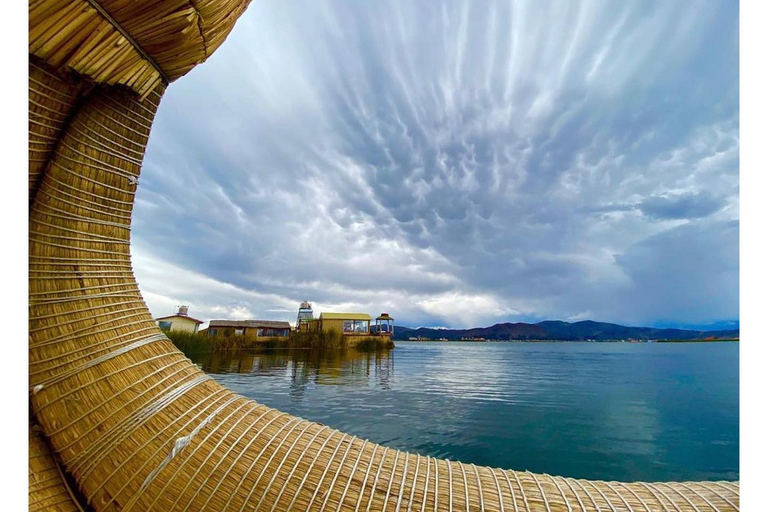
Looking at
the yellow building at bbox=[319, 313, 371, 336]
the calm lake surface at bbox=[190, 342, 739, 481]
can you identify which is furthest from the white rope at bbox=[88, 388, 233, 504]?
the yellow building at bbox=[319, 313, 371, 336]

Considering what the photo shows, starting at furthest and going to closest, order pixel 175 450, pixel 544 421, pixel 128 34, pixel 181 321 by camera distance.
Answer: pixel 181 321 → pixel 544 421 → pixel 175 450 → pixel 128 34

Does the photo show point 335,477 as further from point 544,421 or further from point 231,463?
point 544,421

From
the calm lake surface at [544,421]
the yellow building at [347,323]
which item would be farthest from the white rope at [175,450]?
the yellow building at [347,323]

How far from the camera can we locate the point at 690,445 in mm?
4965

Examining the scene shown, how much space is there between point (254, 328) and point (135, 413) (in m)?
30.9

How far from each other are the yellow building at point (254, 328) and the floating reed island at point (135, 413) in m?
28.6

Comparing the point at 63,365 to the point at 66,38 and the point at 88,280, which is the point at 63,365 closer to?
the point at 88,280

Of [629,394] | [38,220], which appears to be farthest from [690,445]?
[38,220]

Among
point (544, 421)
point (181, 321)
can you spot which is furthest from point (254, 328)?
point (544, 421)

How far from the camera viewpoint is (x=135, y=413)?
770mm

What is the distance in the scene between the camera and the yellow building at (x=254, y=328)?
28.4 meters

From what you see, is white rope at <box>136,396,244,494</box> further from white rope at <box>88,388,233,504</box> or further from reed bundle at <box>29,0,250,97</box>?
reed bundle at <box>29,0,250,97</box>

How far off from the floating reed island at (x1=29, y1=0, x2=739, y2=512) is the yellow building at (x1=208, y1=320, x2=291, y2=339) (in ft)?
93.9
